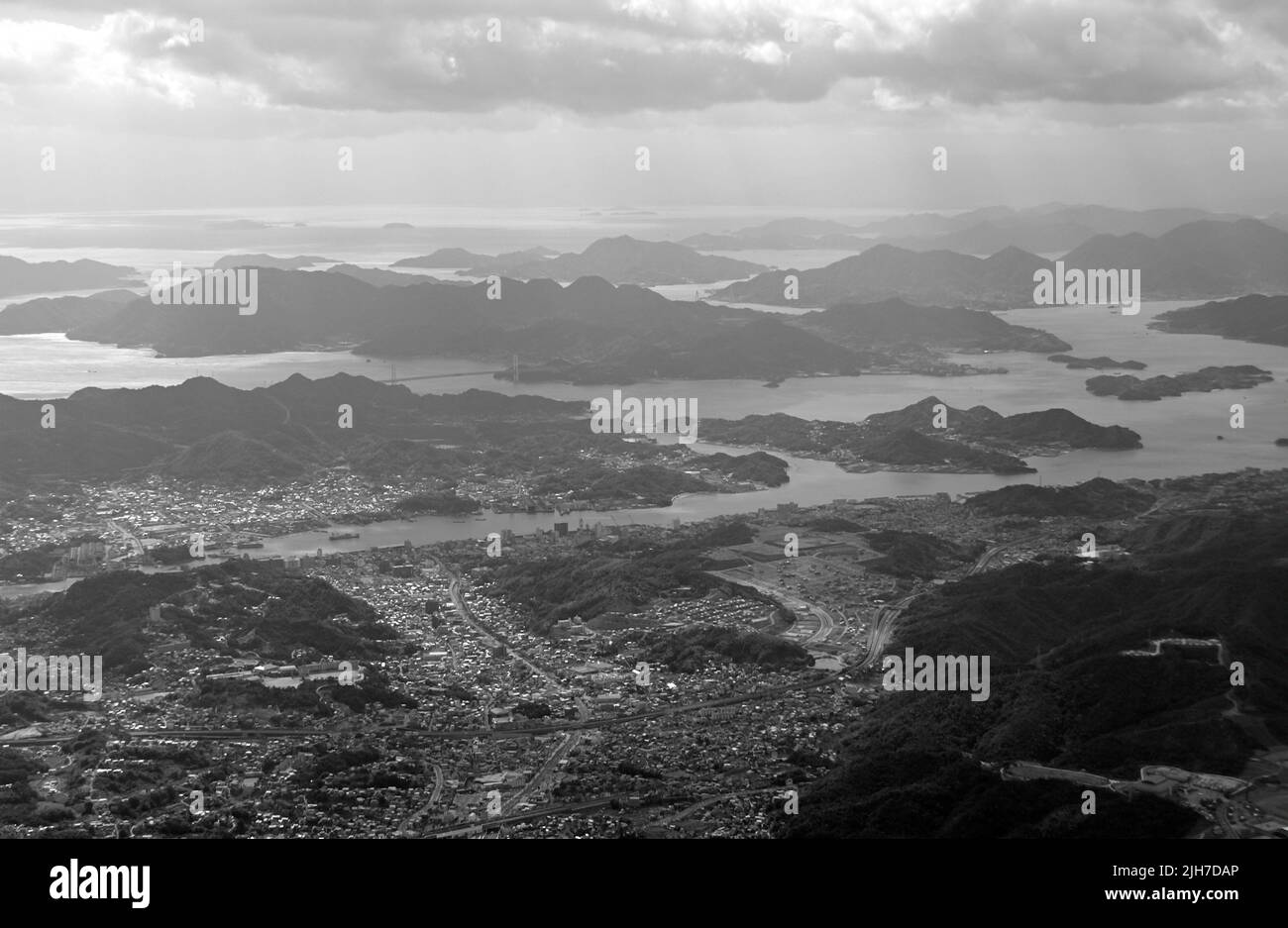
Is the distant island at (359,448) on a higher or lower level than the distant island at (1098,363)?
lower

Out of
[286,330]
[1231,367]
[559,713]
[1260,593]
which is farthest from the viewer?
[286,330]

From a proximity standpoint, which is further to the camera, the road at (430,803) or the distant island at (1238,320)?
the distant island at (1238,320)

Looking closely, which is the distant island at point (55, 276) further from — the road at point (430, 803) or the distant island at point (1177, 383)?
the road at point (430, 803)

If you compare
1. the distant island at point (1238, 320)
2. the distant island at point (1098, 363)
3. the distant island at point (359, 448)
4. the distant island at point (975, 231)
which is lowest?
the distant island at point (359, 448)

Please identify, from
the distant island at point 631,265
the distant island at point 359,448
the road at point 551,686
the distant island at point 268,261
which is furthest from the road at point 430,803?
the distant island at point 268,261

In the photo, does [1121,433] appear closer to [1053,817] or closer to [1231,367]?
[1231,367]

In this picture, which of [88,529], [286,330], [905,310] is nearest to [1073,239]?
[905,310]

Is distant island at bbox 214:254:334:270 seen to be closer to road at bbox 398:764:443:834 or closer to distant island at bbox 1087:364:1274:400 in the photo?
distant island at bbox 1087:364:1274:400
